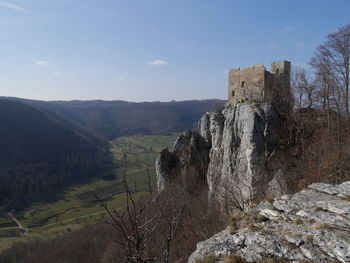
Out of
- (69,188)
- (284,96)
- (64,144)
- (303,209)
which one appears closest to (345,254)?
(303,209)

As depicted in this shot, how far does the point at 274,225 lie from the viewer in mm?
6391

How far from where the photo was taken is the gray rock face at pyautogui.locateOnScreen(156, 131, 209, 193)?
32.0m

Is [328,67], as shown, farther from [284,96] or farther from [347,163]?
[347,163]

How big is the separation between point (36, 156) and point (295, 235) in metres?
123

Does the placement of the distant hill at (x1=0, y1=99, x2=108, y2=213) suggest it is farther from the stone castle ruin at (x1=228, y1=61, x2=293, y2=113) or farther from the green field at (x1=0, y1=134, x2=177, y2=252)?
the stone castle ruin at (x1=228, y1=61, x2=293, y2=113)

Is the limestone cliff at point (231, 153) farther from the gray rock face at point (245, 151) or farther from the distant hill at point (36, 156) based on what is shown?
the distant hill at point (36, 156)

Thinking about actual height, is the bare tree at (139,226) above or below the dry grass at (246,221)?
above

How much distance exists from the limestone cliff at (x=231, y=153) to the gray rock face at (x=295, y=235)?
1171 centimetres

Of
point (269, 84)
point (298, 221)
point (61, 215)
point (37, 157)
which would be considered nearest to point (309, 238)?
point (298, 221)

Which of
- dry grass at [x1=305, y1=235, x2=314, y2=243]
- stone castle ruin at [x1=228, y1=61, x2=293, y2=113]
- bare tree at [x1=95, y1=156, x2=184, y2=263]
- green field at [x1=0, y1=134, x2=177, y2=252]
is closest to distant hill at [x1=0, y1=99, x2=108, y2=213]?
green field at [x1=0, y1=134, x2=177, y2=252]

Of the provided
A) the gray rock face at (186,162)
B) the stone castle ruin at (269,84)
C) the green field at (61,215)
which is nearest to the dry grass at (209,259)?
the stone castle ruin at (269,84)

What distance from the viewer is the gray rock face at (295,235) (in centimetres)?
508

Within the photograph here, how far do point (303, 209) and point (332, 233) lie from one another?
56.9 inches

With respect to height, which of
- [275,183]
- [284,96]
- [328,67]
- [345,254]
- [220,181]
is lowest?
[220,181]
